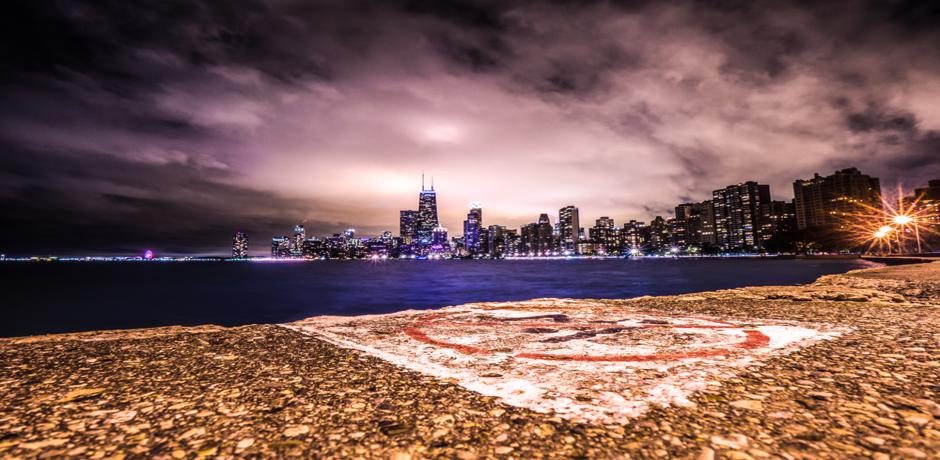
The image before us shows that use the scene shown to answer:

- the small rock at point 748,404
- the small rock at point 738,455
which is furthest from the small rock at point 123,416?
the small rock at point 748,404

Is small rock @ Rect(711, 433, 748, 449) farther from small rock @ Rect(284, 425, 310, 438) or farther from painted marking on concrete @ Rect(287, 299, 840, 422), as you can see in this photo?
small rock @ Rect(284, 425, 310, 438)

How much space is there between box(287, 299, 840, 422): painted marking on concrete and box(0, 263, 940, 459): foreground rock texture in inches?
13.4

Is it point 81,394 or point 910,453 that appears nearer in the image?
point 910,453

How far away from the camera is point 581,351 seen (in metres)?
6.91

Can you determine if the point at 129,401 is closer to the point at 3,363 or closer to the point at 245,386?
the point at 245,386

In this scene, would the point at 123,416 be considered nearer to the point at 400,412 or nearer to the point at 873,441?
the point at 400,412

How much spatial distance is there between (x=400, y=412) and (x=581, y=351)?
4.00 meters

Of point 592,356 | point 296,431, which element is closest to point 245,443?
point 296,431

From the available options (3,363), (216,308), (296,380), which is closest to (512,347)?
(296,380)

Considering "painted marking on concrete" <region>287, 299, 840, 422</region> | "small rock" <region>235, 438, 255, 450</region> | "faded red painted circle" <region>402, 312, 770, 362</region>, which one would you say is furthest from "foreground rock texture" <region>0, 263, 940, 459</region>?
"faded red painted circle" <region>402, 312, 770, 362</region>

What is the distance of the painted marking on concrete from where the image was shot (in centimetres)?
446

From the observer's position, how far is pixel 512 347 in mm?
7398

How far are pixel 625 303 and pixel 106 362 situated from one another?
15782 millimetres

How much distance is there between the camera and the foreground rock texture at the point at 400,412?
3.20 m
